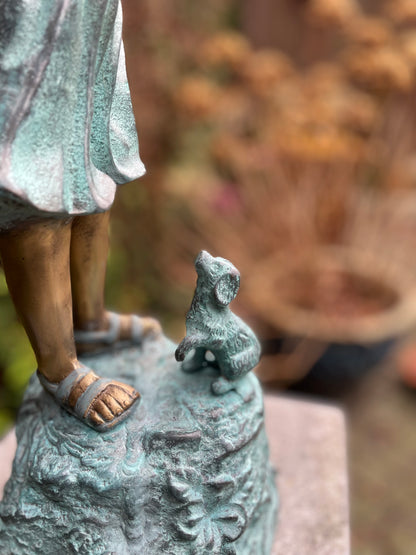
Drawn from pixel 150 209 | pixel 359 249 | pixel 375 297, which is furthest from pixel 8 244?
pixel 359 249

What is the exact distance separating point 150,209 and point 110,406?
1425 millimetres

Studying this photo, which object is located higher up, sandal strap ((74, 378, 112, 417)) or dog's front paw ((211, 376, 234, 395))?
dog's front paw ((211, 376, 234, 395))

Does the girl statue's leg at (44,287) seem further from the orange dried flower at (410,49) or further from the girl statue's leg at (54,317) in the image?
the orange dried flower at (410,49)

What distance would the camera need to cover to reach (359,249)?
2.33 meters

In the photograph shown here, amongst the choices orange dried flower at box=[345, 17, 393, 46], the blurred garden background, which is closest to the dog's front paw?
the blurred garden background

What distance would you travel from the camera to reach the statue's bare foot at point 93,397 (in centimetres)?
83

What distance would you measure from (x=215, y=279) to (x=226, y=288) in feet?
0.08

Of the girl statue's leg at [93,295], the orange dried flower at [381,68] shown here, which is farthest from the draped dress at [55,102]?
the orange dried flower at [381,68]

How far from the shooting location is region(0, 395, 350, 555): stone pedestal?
3.22 ft

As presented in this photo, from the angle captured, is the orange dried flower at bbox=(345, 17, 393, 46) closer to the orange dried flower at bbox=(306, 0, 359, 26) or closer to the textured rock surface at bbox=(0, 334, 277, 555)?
the orange dried flower at bbox=(306, 0, 359, 26)

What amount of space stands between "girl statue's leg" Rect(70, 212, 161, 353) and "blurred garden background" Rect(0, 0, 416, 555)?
80cm

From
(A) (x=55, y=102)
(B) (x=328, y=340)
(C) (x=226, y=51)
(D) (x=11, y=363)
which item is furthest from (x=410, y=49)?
(D) (x=11, y=363)

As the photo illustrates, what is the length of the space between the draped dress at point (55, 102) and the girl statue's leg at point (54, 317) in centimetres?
5

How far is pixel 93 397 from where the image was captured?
0.83 metres
